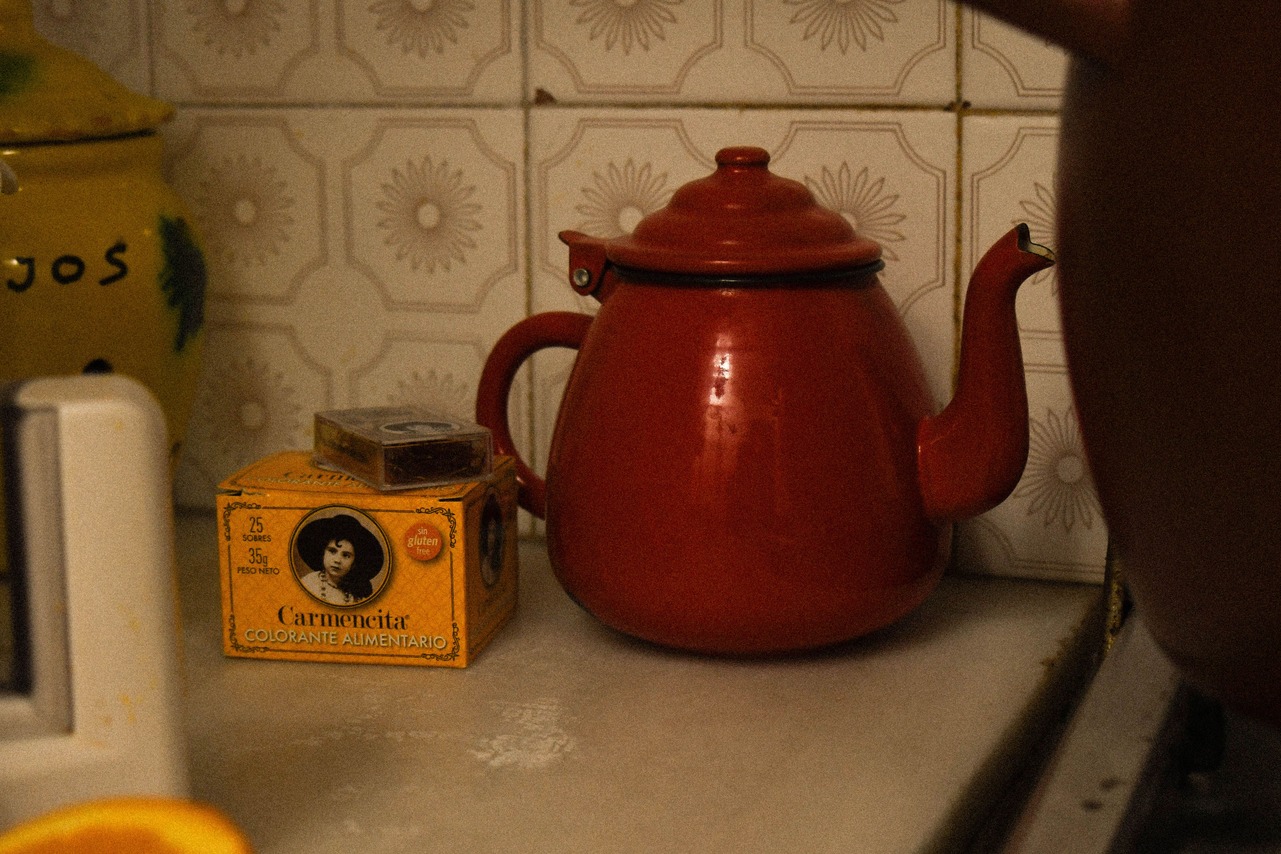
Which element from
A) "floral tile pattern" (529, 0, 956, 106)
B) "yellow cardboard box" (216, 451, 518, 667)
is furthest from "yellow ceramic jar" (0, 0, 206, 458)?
"floral tile pattern" (529, 0, 956, 106)

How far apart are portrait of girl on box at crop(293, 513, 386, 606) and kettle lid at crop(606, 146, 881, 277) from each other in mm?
189

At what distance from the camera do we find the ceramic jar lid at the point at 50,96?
79 cm

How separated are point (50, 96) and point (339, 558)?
0.31 meters

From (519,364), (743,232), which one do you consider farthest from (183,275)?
(743,232)

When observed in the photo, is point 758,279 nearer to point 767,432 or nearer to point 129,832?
point 767,432

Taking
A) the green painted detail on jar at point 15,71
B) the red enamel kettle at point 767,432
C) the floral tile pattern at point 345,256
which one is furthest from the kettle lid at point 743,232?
the green painted detail on jar at point 15,71

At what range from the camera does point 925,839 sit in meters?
0.57

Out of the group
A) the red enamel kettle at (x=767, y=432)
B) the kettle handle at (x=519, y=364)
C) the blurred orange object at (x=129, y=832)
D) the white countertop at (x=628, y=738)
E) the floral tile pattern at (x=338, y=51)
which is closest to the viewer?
the blurred orange object at (x=129, y=832)

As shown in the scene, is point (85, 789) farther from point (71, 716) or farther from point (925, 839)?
point (925, 839)

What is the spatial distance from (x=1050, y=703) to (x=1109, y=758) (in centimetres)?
→ 18

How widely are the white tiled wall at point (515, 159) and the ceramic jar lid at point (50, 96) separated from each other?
5.8 inches

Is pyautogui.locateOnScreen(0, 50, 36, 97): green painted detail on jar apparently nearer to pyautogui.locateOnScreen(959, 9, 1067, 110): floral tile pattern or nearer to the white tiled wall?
the white tiled wall

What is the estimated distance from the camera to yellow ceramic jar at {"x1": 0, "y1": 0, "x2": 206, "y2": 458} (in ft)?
2.57

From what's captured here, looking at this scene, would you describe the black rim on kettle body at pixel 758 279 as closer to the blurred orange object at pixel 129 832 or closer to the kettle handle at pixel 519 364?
the kettle handle at pixel 519 364
